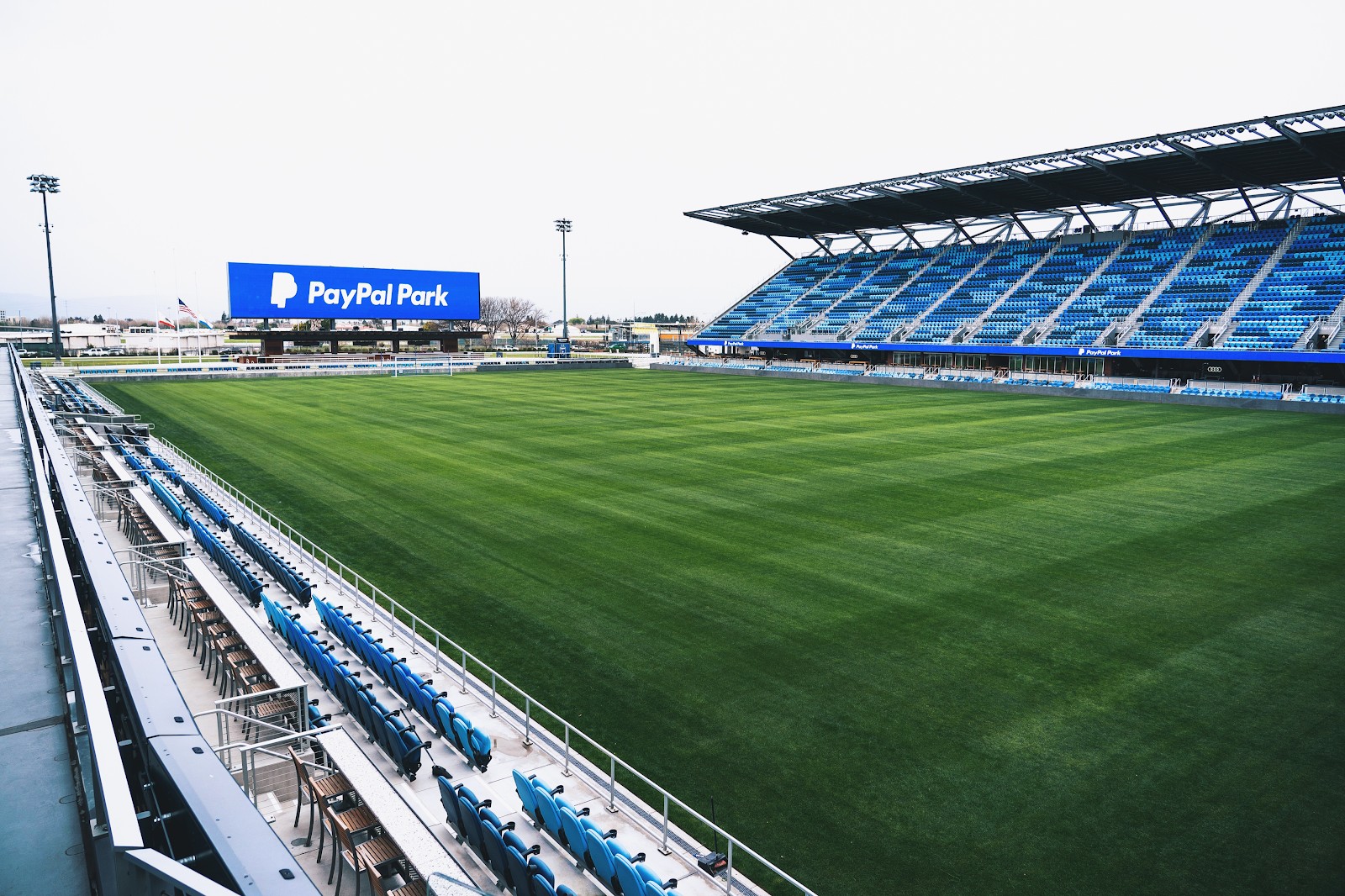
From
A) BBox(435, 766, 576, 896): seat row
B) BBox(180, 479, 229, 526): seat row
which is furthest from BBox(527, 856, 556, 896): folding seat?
BBox(180, 479, 229, 526): seat row

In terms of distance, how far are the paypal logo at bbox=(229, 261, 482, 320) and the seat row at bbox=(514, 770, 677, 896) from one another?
7314 centimetres

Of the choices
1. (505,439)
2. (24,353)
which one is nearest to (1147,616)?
(505,439)

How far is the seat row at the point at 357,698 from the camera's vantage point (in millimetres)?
8703

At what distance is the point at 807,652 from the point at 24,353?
89.9 meters

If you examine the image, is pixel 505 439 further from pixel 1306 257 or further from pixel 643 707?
pixel 1306 257

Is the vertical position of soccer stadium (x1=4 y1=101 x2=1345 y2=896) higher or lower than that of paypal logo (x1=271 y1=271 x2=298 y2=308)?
lower

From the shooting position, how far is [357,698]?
31.1 feet

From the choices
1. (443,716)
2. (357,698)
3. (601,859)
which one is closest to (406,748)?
(443,716)

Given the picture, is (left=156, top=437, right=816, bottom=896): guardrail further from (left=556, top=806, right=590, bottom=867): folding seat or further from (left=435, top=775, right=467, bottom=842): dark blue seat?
(left=435, top=775, right=467, bottom=842): dark blue seat

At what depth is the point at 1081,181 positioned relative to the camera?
2303 inches

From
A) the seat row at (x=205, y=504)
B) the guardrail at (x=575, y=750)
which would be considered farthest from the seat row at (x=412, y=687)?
the seat row at (x=205, y=504)

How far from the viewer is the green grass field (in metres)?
8.25

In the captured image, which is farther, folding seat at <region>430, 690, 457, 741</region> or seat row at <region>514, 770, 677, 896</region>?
folding seat at <region>430, 690, 457, 741</region>

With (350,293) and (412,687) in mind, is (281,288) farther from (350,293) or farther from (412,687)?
(412,687)
